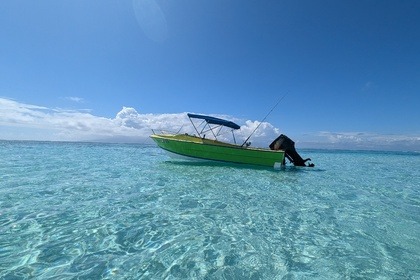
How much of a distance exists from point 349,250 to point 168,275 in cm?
375

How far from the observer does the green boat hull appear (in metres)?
18.9

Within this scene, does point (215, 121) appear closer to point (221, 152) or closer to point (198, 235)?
point (221, 152)

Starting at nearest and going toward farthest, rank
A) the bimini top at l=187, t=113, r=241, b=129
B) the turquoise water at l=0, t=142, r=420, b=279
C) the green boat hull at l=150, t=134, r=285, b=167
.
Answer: the turquoise water at l=0, t=142, r=420, b=279
the bimini top at l=187, t=113, r=241, b=129
the green boat hull at l=150, t=134, r=285, b=167

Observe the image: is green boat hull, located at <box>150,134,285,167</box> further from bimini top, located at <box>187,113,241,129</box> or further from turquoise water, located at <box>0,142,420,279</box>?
turquoise water, located at <box>0,142,420,279</box>

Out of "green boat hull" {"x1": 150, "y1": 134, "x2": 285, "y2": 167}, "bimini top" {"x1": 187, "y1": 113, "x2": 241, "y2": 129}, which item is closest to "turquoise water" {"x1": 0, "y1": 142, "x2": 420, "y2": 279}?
"green boat hull" {"x1": 150, "y1": 134, "x2": 285, "y2": 167}

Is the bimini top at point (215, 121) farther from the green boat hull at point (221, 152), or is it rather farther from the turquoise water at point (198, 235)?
the turquoise water at point (198, 235)

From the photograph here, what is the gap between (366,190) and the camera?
11867mm

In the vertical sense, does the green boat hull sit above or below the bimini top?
below

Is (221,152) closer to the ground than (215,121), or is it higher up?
closer to the ground

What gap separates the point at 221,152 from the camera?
19047 mm

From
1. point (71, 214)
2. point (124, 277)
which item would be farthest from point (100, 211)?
point (124, 277)

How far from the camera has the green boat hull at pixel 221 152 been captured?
18.9 m

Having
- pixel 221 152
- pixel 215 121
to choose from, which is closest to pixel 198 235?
pixel 221 152

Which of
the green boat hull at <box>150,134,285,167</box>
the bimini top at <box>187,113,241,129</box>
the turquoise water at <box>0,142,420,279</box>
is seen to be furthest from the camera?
the green boat hull at <box>150,134,285,167</box>
